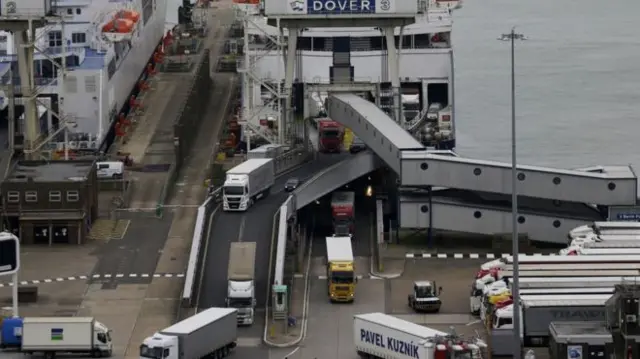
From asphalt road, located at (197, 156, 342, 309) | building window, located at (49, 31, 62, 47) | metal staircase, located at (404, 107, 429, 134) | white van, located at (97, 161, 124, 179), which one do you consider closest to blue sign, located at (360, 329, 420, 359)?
asphalt road, located at (197, 156, 342, 309)

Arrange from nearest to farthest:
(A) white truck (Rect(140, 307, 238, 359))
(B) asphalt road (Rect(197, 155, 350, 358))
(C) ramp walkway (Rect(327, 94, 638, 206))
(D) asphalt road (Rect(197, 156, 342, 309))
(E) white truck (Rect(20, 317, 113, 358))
Result: 1. (A) white truck (Rect(140, 307, 238, 359))
2. (E) white truck (Rect(20, 317, 113, 358))
3. (B) asphalt road (Rect(197, 155, 350, 358))
4. (D) asphalt road (Rect(197, 156, 342, 309))
5. (C) ramp walkway (Rect(327, 94, 638, 206))

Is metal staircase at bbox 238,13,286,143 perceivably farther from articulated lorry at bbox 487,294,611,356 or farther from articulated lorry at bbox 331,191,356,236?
articulated lorry at bbox 487,294,611,356

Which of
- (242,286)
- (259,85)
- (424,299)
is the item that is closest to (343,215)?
(424,299)

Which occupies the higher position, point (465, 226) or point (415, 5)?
point (415, 5)

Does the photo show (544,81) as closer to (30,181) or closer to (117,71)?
(117,71)

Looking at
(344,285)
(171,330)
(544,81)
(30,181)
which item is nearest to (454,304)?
(344,285)

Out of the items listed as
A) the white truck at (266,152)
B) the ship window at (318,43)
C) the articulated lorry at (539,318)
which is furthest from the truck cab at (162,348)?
the ship window at (318,43)
